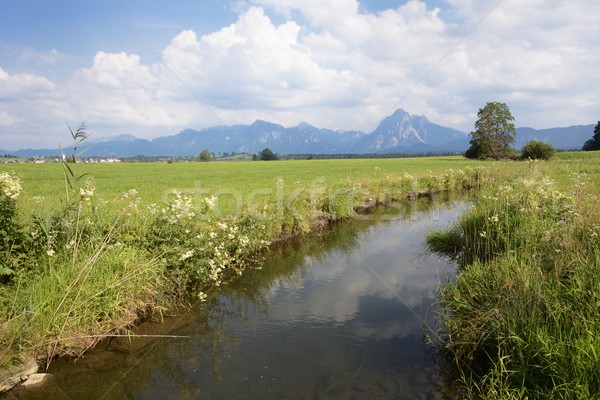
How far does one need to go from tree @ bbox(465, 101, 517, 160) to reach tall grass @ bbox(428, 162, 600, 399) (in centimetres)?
7992

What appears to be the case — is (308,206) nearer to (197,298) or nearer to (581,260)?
(197,298)

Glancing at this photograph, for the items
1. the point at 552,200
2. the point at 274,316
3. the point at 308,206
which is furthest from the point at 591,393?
the point at 308,206

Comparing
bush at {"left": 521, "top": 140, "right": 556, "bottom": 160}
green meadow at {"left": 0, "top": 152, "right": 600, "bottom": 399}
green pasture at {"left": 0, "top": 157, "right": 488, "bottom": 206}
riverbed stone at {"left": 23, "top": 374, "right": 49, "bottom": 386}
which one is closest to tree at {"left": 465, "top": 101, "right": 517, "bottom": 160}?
bush at {"left": 521, "top": 140, "right": 556, "bottom": 160}

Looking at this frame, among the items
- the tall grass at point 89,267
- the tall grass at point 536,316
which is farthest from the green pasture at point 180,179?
the tall grass at point 536,316

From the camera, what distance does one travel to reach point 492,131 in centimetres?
8412

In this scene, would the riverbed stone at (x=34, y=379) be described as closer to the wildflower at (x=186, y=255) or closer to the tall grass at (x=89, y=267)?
the tall grass at (x=89, y=267)

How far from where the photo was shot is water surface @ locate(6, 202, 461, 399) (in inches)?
237

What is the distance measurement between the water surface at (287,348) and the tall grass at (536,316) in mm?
815

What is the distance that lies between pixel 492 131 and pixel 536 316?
296 feet

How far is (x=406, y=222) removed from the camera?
1950 centimetres

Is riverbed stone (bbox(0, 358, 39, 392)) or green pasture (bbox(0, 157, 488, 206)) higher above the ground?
green pasture (bbox(0, 157, 488, 206))

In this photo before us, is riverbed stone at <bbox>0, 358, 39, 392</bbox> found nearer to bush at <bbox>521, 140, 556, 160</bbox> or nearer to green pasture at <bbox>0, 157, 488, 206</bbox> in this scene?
green pasture at <bbox>0, 157, 488, 206</bbox>

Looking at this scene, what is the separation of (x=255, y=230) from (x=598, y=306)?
31.4ft

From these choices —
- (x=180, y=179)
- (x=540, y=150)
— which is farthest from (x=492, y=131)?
(x=180, y=179)
